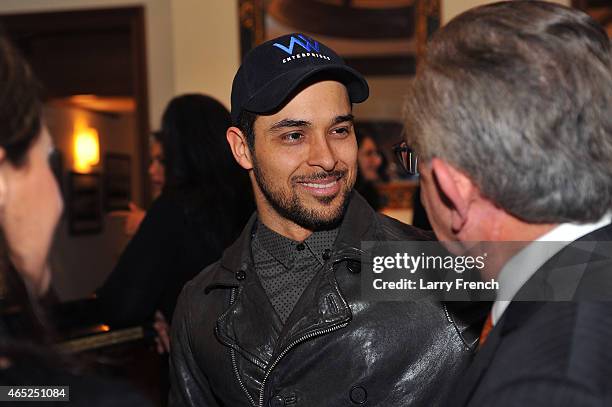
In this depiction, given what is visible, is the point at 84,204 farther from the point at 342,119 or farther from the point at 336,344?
the point at 336,344

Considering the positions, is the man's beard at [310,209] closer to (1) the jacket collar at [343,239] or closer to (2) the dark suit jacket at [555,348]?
(1) the jacket collar at [343,239]

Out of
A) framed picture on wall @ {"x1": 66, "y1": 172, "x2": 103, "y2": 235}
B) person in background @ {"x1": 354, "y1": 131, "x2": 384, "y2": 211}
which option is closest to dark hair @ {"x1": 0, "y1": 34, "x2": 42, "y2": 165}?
person in background @ {"x1": 354, "y1": 131, "x2": 384, "y2": 211}

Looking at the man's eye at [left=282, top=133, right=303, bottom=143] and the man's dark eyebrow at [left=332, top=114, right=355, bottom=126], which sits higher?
the man's dark eyebrow at [left=332, top=114, right=355, bottom=126]

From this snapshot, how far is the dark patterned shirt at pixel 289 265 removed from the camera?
1798 millimetres

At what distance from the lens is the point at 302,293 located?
5.74ft

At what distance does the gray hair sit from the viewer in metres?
1.05

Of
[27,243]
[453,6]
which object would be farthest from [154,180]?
[27,243]

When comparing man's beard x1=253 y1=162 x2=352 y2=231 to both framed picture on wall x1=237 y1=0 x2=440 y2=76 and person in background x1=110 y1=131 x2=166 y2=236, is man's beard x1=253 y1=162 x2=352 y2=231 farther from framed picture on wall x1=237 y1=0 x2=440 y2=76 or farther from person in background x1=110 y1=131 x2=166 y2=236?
framed picture on wall x1=237 y1=0 x2=440 y2=76

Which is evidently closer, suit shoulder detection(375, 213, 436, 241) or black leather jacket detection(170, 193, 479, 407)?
black leather jacket detection(170, 193, 479, 407)

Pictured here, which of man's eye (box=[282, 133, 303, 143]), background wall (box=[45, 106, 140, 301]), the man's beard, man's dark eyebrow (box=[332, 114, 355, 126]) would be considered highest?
man's dark eyebrow (box=[332, 114, 355, 126])

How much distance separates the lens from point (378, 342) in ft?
5.42

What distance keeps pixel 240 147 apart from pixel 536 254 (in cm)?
102

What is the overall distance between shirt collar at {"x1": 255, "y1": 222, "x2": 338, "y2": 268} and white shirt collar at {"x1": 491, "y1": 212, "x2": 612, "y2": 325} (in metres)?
0.70

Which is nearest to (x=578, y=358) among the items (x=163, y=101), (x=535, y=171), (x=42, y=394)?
(x=535, y=171)
